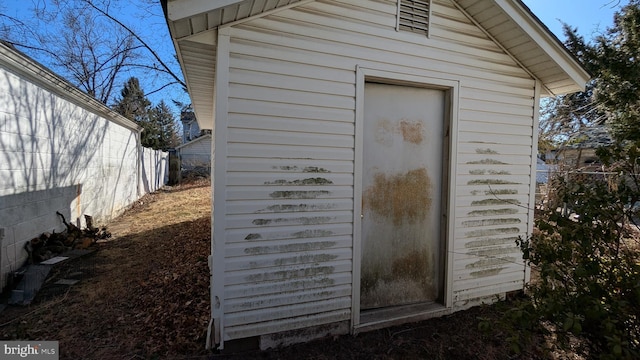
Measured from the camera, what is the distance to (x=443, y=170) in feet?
11.7

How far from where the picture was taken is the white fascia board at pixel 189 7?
2.15 meters

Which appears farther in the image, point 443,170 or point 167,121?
point 167,121

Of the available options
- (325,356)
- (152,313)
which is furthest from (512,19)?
(152,313)

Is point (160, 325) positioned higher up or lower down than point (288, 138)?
lower down

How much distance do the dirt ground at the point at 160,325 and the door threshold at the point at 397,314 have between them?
0.07m

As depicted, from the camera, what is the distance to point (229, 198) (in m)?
2.65

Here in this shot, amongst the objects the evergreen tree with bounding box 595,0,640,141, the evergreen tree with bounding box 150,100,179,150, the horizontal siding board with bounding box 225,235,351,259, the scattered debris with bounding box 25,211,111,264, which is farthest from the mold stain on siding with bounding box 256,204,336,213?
the evergreen tree with bounding box 150,100,179,150

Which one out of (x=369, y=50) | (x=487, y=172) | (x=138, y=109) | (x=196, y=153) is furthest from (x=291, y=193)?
(x=138, y=109)

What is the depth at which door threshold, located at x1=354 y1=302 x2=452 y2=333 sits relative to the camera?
3189mm

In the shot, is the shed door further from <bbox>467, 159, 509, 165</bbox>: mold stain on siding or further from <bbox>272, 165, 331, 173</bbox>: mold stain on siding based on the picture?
<bbox>272, 165, 331, 173</bbox>: mold stain on siding

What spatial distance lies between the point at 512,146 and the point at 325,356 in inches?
129

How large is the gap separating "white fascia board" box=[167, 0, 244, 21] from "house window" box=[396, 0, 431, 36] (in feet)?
5.93

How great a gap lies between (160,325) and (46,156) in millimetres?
4083

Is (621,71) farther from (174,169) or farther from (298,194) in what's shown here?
(174,169)
